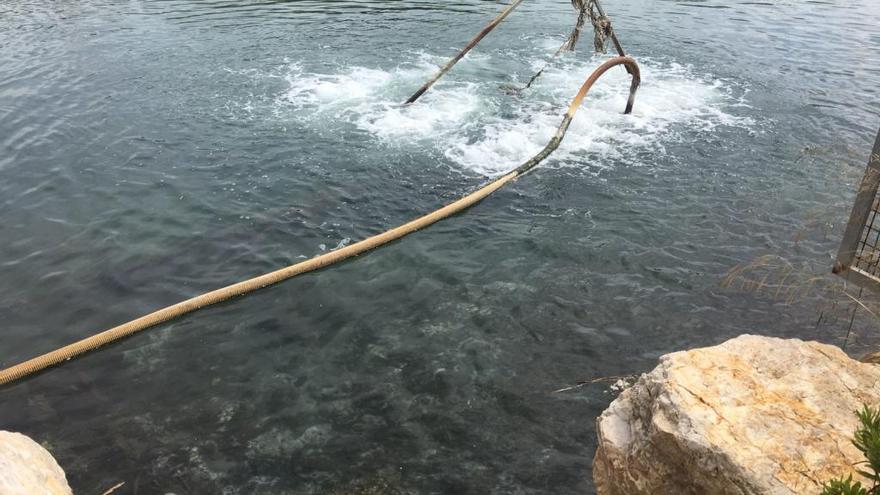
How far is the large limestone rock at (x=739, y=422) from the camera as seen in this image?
3014 millimetres

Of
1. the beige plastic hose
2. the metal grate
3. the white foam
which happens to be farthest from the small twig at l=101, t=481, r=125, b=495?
the white foam

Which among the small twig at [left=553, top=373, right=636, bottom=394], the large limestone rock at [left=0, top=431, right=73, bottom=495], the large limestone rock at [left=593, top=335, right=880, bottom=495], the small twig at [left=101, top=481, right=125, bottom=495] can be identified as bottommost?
the small twig at [left=101, top=481, right=125, bottom=495]

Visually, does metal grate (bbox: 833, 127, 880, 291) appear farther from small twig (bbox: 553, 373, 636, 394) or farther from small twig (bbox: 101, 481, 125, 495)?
small twig (bbox: 101, 481, 125, 495)

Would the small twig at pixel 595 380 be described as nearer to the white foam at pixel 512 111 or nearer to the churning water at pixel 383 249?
the churning water at pixel 383 249

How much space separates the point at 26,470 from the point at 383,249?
5031 millimetres

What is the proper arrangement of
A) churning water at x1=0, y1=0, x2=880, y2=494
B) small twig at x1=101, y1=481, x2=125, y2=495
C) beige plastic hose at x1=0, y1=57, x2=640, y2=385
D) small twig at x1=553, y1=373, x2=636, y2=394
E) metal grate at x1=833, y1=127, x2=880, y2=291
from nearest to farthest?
small twig at x1=101, y1=481, x2=125, y2=495, metal grate at x1=833, y1=127, x2=880, y2=291, churning water at x1=0, y1=0, x2=880, y2=494, small twig at x1=553, y1=373, x2=636, y2=394, beige plastic hose at x1=0, y1=57, x2=640, y2=385

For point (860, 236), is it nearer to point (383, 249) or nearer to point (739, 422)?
point (739, 422)

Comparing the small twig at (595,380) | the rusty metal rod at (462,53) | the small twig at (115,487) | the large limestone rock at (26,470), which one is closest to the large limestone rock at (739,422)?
the small twig at (595,380)

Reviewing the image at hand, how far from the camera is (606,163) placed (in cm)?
995

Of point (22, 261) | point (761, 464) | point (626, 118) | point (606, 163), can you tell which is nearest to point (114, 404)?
point (22, 261)

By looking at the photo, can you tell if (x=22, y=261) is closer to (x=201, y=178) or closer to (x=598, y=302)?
(x=201, y=178)

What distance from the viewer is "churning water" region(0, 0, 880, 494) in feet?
17.0

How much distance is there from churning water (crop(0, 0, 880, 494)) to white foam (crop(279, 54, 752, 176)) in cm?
8

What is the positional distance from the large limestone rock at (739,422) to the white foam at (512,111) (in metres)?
6.47
